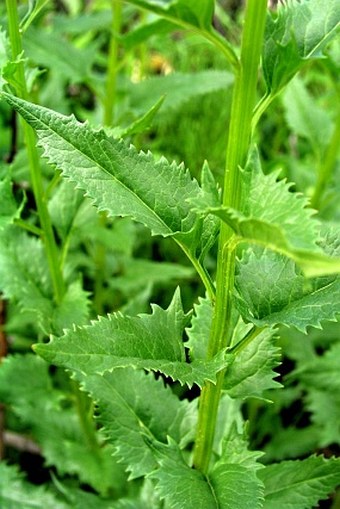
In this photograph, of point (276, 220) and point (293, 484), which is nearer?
point (276, 220)

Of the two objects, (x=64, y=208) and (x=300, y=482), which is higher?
(x=64, y=208)

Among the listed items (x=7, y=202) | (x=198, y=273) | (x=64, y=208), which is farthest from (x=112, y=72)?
(x=198, y=273)

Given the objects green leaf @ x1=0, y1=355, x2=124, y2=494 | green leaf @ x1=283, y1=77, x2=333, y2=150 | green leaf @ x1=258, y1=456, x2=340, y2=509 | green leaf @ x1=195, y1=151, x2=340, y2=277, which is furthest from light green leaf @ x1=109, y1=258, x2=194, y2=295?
green leaf @ x1=195, y1=151, x2=340, y2=277

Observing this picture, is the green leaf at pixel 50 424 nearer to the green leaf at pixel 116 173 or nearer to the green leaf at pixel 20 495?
the green leaf at pixel 20 495

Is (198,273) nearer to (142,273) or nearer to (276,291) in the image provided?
Result: (276,291)

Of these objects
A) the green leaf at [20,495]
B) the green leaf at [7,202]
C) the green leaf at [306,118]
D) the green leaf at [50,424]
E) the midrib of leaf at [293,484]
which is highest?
the green leaf at [306,118]

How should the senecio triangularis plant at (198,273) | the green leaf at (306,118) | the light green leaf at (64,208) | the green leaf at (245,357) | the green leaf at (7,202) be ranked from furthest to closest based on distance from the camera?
the green leaf at (306,118)
the light green leaf at (64,208)
the green leaf at (7,202)
the green leaf at (245,357)
the senecio triangularis plant at (198,273)

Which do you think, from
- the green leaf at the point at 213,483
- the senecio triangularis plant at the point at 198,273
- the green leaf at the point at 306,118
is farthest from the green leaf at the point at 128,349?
the green leaf at the point at 306,118
